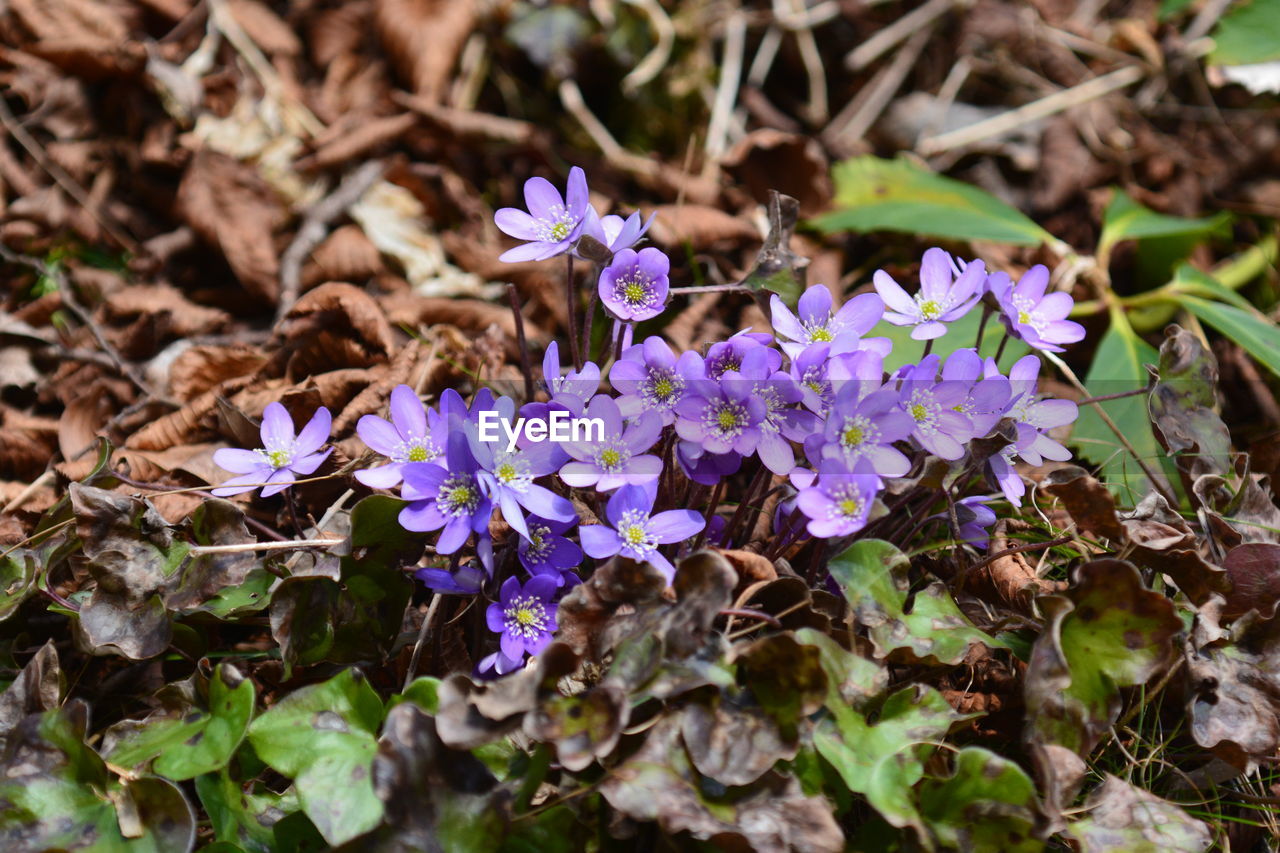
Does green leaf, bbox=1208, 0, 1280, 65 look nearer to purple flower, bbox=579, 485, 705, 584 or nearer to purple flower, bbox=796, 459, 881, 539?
purple flower, bbox=796, 459, 881, 539

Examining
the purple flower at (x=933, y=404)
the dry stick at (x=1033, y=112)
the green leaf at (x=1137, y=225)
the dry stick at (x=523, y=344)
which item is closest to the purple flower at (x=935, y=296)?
the purple flower at (x=933, y=404)

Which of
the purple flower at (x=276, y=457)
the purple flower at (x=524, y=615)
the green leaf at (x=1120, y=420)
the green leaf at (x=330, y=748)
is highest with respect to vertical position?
the purple flower at (x=276, y=457)

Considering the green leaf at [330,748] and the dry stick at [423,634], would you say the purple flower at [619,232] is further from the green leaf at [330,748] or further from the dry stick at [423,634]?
the green leaf at [330,748]

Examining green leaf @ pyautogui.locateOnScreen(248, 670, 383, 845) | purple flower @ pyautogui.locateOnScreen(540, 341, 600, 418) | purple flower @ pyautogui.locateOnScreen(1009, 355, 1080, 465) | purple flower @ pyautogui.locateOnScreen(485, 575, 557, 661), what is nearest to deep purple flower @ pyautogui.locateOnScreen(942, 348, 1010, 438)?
purple flower @ pyautogui.locateOnScreen(1009, 355, 1080, 465)

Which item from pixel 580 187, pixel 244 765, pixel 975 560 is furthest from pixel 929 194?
pixel 244 765

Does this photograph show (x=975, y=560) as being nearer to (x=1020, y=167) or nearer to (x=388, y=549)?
(x=388, y=549)

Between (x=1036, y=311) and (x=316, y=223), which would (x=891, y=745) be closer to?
(x=1036, y=311)
